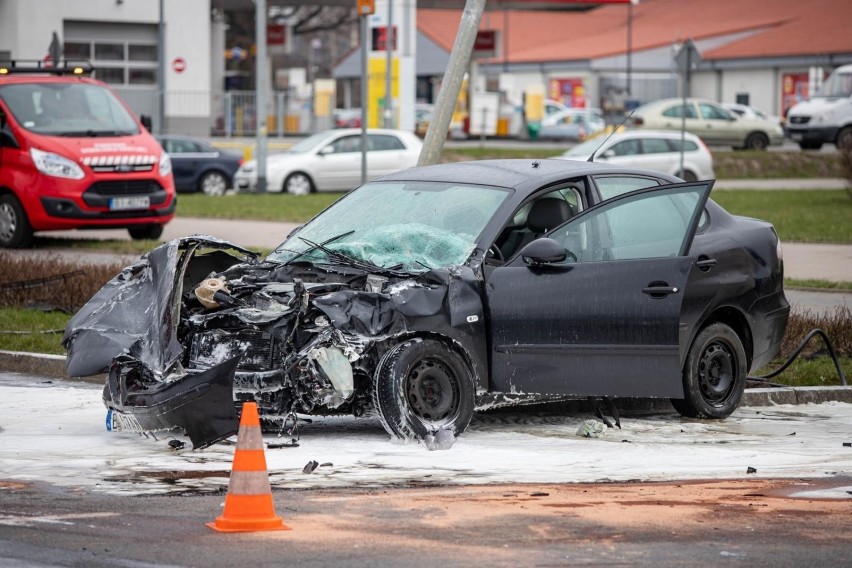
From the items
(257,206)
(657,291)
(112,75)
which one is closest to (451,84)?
(657,291)

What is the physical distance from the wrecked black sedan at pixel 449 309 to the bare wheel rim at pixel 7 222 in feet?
37.9

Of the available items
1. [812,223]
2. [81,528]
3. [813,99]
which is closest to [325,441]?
[81,528]

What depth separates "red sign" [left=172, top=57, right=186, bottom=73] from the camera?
5025cm

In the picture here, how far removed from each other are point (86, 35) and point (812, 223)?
29621 mm

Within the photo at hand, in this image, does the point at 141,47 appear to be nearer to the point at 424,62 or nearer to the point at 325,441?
the point at 424,62

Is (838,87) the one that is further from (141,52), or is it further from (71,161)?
(71,161)

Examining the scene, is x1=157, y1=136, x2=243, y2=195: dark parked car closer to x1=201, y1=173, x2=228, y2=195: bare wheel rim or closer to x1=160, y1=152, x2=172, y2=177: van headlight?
x1=201, y1=173, x2=228, y2=195: bare wheel rim

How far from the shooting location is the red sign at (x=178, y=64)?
5025 centimetres

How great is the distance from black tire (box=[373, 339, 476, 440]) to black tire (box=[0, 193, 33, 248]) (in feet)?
42.7

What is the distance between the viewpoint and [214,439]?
8.10 meters

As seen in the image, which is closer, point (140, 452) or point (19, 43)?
point (140, 452)

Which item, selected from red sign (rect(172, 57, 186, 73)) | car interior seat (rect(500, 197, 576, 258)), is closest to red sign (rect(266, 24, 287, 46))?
red sign (rect(172, 57, 186, 73))

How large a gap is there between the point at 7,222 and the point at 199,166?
14.4 meters

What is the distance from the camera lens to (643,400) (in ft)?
33.7
